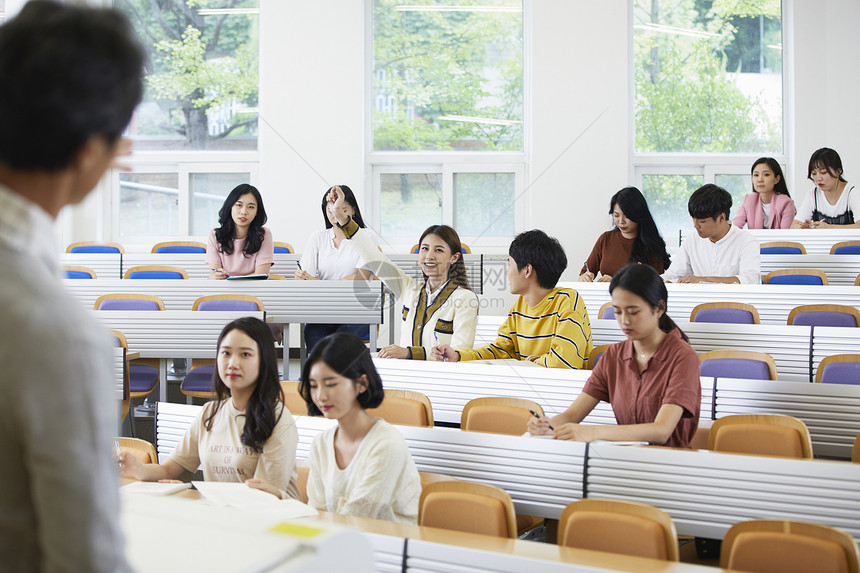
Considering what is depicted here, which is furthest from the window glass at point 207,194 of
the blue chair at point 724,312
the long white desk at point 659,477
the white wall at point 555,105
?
the long white desk at point 659,477

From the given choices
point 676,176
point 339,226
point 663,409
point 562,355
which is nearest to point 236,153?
point 339,226

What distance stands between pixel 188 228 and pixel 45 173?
8.02 meters

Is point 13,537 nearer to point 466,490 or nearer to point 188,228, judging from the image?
point 466,490

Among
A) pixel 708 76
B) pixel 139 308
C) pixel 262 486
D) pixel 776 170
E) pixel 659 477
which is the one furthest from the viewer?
pixel 708 76

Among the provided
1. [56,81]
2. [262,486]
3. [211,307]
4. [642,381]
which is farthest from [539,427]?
[211,307]

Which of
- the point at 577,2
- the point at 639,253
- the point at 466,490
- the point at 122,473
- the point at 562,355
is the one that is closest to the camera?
the point at 466,490

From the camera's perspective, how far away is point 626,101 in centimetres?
799

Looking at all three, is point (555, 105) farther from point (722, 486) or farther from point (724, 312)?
point (722, 486)

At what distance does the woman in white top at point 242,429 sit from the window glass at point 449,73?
19.6 feet

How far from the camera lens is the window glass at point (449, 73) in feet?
27.0

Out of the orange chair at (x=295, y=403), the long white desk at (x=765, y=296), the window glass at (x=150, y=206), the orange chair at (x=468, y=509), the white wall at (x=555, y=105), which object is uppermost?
the white wall at (x=555, y=105)

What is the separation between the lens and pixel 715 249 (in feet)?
16.1

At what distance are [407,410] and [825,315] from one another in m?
2.46

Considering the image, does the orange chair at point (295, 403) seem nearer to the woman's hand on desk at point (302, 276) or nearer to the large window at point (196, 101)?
the woman's hand on desk at point (302, 276)
